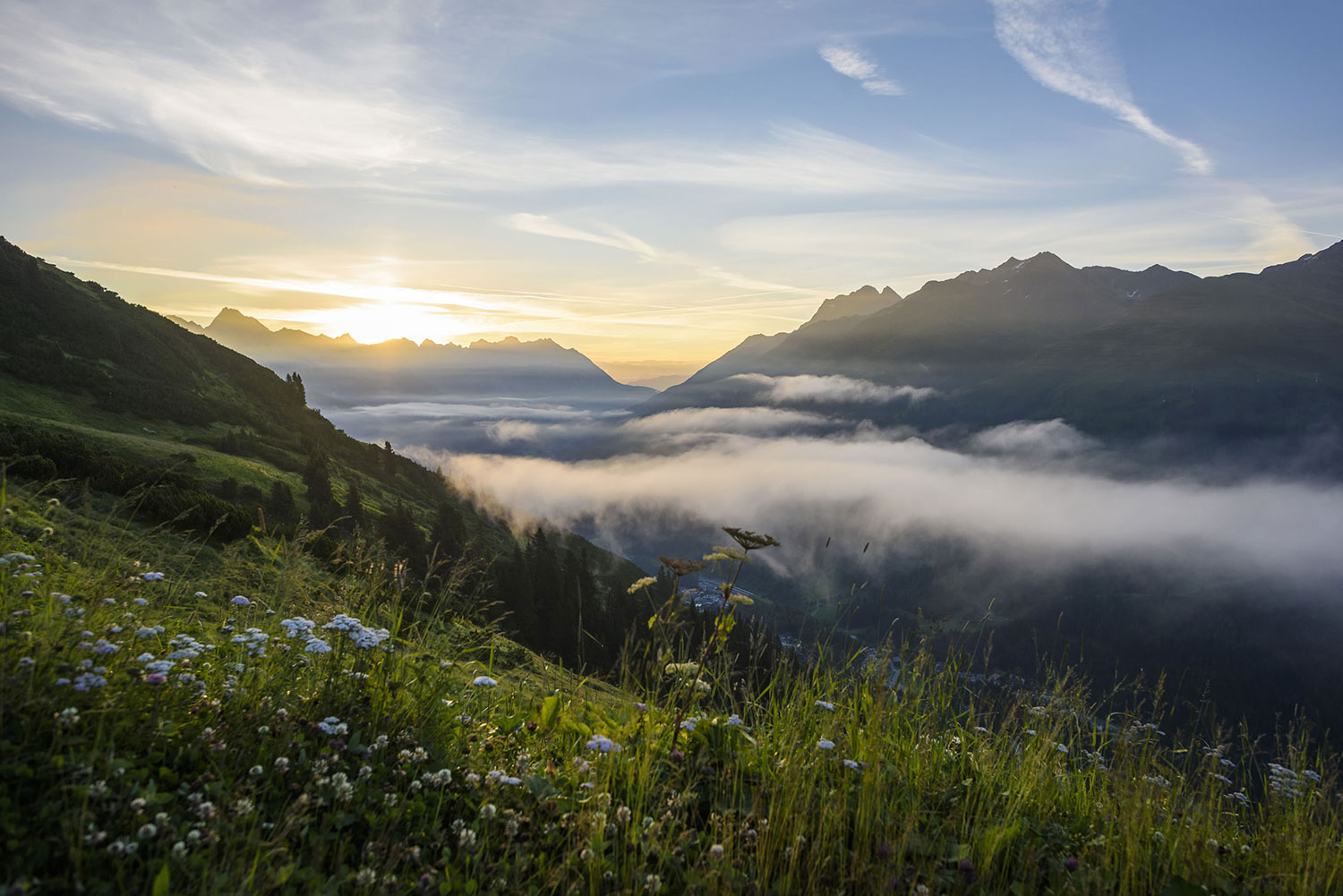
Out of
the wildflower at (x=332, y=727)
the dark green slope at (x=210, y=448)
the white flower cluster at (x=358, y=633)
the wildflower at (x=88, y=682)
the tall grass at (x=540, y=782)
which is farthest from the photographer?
the dark green slope at (x=210, y=448)

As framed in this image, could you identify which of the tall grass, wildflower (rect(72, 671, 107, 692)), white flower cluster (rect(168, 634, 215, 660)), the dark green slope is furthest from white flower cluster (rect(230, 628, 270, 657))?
the dark green slope

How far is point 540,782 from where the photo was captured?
4.12m

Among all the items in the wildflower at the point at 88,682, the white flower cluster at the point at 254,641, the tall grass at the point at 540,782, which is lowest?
the tall grass at the point at 540,782

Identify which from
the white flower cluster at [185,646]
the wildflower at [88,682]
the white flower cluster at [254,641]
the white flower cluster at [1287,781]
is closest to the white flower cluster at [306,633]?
the white flower cluster at [254,641]

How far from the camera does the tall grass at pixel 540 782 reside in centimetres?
313

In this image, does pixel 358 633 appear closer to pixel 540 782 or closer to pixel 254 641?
pixel 254 641

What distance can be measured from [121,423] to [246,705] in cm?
6449

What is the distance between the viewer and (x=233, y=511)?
1998 cm

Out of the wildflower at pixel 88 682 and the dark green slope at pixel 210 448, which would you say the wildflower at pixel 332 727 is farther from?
the dark green slope at pixel 210 448

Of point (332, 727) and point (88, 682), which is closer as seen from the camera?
point (88, 682)

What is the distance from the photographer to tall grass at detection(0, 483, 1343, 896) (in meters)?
3.13

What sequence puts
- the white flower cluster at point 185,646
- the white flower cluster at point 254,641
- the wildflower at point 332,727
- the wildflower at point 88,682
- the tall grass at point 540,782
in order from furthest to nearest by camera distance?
1. the white flower cluster at point 254,641
2. the white flower cluster at point 185,646
3. the wildflower at point 332,727
4. the wildflower at point 88,682
5. the tall grass at point 540,782

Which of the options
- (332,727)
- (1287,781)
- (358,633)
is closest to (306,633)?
(358,633)

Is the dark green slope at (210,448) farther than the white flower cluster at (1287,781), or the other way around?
the dark green slope at (210,448)
